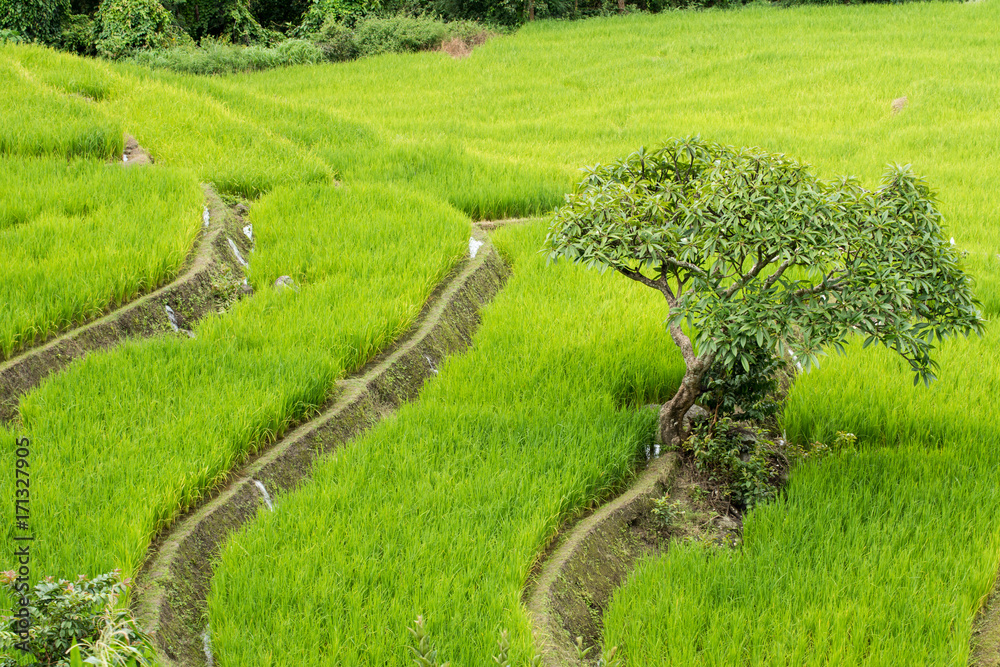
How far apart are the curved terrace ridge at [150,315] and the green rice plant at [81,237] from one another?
0.10 m

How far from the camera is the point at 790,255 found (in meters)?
3.98

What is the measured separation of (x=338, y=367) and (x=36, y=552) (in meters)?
1.97

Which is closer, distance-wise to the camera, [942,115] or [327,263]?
[327,263]

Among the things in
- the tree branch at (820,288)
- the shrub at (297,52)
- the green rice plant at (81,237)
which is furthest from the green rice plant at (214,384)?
the shrub at (297,52)

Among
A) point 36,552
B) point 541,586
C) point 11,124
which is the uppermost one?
point 11,124

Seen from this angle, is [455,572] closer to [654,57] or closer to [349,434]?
[349,434]

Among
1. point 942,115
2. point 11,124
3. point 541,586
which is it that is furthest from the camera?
point 942,115

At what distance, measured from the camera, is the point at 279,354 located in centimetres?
488

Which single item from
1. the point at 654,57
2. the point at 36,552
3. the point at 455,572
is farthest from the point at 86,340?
→ the point at 654,57

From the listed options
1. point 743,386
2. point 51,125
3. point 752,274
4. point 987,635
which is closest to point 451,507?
point 743,386

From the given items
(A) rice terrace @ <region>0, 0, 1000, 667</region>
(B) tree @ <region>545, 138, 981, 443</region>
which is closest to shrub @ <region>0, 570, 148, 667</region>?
(A) rice terrace @ <region>0, 0, 1000, 667</region>

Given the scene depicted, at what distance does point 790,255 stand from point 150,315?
398 cm

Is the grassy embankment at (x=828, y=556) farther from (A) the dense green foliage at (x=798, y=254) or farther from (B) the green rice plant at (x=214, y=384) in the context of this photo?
(A) the dense green foliage at (x=798, y=254)

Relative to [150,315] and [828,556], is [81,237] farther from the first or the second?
[828,556]
